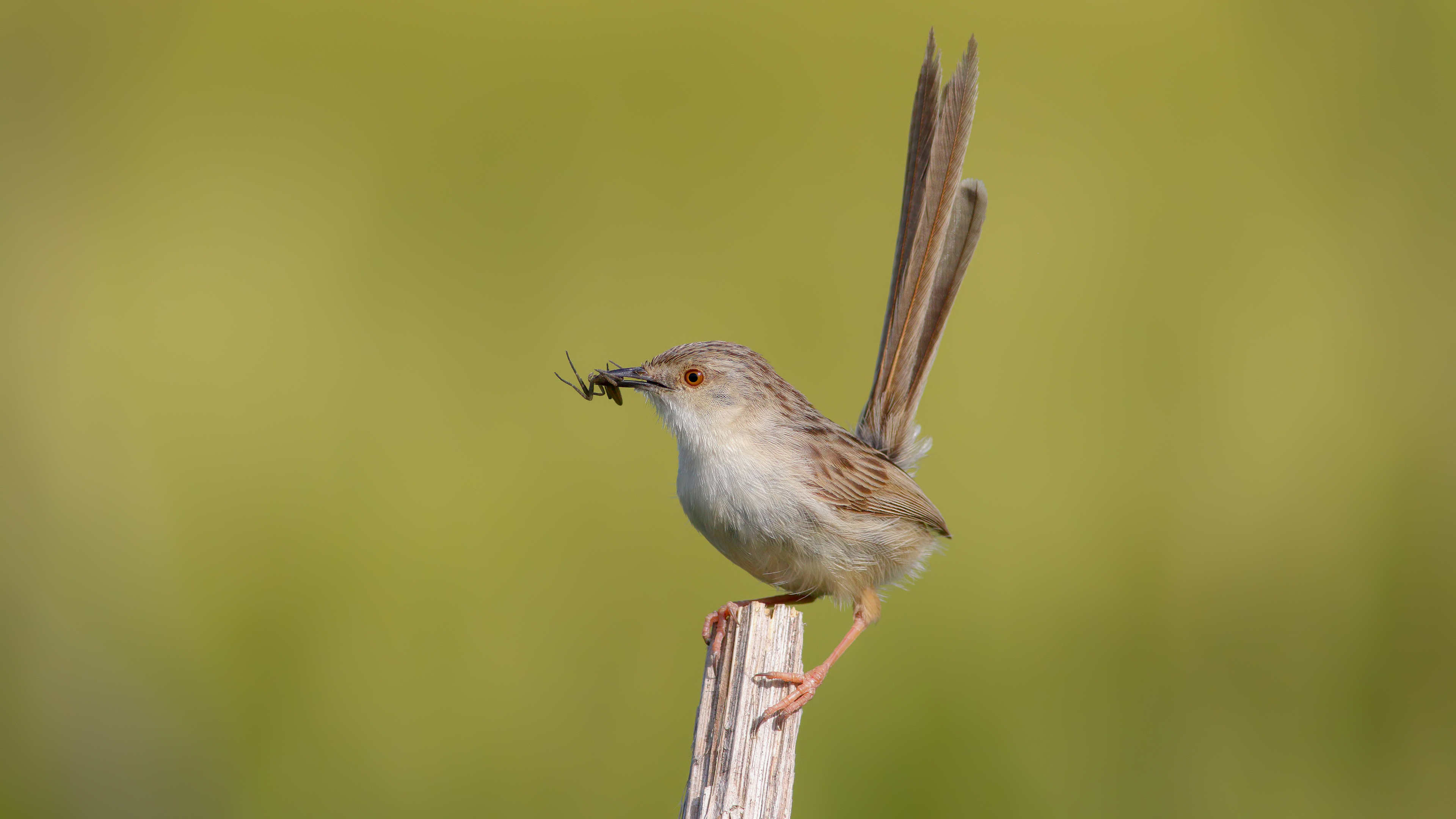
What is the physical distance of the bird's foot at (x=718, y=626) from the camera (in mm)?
2838

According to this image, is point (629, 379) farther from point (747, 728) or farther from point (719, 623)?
point (747, 728)

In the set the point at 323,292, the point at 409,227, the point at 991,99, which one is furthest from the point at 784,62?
the point at 323,292

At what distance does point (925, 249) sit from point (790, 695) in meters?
1.79

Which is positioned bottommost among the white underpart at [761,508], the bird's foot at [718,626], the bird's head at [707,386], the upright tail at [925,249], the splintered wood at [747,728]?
the splintered wood at [747,728]

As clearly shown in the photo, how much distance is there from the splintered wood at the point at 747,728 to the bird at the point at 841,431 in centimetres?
28

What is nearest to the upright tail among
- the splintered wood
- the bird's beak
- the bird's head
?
the bird's head

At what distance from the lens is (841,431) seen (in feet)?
12.6

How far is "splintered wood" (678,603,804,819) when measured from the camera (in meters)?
2.62

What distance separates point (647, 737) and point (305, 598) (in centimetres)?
213

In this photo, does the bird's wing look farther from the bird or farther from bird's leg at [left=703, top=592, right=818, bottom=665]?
bird's leg at [left=703, top=592, right=818, bottom=665]

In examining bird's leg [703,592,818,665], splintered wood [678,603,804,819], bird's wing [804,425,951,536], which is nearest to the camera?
splintered wood [678,603,804,819]

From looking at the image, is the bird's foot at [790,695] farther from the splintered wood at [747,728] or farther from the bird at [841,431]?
the bird at [841,431]

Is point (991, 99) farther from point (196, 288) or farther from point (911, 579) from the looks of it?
point (196, 288)

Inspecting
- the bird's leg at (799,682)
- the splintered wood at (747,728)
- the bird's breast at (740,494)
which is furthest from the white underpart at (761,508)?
the splintered wood at (747,728)
